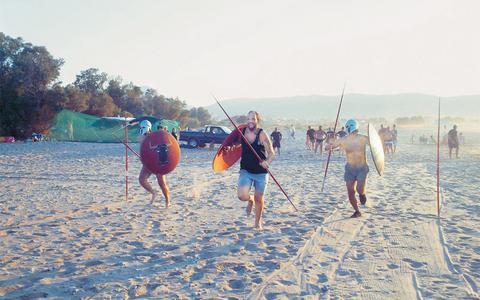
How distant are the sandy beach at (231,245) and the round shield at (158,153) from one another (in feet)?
2.56

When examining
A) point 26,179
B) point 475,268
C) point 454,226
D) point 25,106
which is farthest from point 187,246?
point 25,106

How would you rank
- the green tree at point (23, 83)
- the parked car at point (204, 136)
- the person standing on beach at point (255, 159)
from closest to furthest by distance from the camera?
the person standing on beach at point (255, 159)
the parked car at point (204, 136)
the green tree at point (23, 83)

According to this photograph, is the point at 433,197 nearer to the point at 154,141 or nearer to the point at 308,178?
the point at 308,178

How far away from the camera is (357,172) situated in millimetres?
6891

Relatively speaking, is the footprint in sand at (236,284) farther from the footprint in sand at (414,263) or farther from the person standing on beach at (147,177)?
the person standing on beach at (147,177)

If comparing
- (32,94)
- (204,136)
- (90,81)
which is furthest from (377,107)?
(204,136)

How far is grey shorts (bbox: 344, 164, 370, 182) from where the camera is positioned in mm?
6879

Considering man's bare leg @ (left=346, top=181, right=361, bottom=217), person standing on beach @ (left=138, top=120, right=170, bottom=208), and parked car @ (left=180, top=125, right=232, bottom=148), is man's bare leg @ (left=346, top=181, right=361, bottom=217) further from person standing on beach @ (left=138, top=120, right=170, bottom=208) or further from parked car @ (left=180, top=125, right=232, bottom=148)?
parked car @ (left=180, top=125, right=232, bottom=148)

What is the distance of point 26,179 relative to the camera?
11.4 m

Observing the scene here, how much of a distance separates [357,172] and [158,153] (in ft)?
10.8

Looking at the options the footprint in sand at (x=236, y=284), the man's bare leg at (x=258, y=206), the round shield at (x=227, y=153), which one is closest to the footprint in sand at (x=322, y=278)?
the footprint in sand at (x=236, y=284)

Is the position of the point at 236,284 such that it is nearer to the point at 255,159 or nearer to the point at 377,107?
the point at 255,159

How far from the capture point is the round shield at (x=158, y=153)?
7219mm

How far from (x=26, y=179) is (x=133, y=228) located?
6588mm
